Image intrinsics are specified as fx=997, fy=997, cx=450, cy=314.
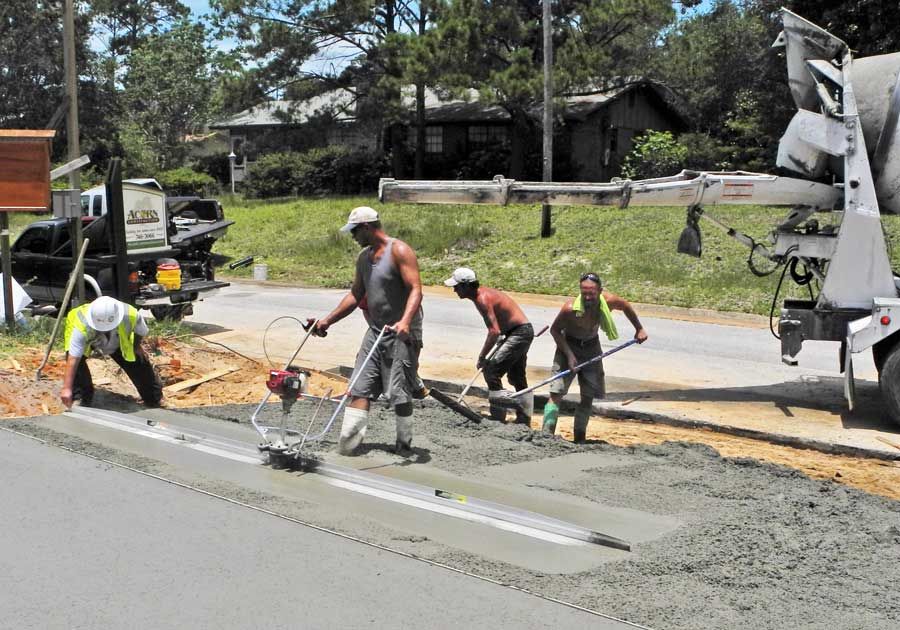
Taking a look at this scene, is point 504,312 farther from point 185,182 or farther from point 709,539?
point 185,182

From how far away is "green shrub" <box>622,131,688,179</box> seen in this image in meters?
29.8

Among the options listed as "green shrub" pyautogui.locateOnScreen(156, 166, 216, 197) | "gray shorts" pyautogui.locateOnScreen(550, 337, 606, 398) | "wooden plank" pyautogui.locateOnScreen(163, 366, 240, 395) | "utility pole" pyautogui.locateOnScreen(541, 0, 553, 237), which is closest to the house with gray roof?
"green shrub" pyautogui.locateOnScreen(156, 166, 216, 197)

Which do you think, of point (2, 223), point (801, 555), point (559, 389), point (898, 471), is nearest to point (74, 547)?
point (801, 555)

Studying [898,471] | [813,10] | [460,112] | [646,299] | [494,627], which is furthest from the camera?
[460,112]

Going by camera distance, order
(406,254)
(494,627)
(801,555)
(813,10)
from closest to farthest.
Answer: (494,627) → (801,555) → (406,254) → (813,10)

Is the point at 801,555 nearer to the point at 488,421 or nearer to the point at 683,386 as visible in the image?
the point at 488,421

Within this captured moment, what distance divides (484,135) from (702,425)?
28.0 m

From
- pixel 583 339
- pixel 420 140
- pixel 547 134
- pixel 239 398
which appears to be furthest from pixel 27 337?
pixel 420 140

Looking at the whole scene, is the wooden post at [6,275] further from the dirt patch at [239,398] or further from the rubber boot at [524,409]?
the rubber boot at [524,409]

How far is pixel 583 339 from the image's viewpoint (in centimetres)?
908

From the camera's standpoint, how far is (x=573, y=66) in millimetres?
28797

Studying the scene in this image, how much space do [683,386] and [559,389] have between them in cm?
302

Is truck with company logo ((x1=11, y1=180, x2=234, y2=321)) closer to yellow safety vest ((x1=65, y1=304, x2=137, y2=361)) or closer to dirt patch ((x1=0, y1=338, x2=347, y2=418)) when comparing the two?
dirt patch ((x1=0, y1=338, x2=347, y2=418))

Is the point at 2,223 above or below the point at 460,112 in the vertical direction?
below
